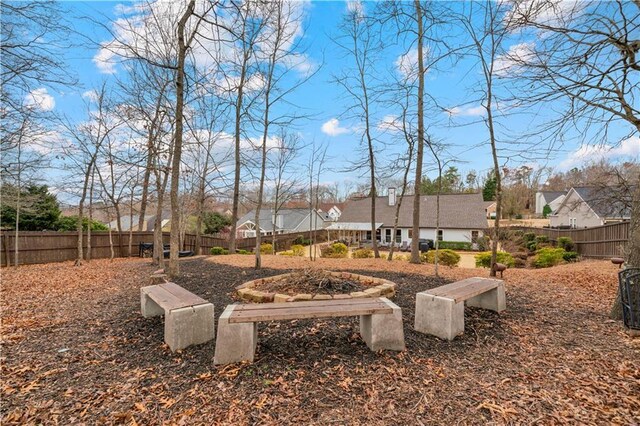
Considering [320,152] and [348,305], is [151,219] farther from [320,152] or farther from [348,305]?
[348,305]

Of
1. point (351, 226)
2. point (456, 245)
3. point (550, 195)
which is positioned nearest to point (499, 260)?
point (456, 245)

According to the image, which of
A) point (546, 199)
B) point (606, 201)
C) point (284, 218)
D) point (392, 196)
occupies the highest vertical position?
point (546, 199)

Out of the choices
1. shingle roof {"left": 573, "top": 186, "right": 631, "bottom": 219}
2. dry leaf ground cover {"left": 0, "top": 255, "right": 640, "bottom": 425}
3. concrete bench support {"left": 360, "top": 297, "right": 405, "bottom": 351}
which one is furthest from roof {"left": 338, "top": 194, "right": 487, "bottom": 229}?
concrete bench support {"left": 360, "top": 297, "right": 405, "bottom": 351}

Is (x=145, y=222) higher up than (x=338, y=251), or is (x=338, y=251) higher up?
(x=145, y=222)

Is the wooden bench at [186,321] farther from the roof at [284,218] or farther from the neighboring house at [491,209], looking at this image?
the neighboring house at [491,209]

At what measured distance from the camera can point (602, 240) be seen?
13.1 metres

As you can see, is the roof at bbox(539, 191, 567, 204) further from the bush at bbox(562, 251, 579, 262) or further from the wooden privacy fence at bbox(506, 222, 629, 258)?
the bush at bbox(562, 251, 579, 262)

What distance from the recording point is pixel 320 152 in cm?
1237

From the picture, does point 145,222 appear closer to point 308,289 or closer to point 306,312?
point 308,289

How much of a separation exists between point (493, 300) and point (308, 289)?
8.33 feet

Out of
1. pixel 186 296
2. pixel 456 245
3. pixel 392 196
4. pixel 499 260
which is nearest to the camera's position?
pixel 186 296

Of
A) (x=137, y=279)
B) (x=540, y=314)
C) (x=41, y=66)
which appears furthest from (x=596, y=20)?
(x=137, y=279)

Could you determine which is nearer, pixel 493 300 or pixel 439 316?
pixel 439 316

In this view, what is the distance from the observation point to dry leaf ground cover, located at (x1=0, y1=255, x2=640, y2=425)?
2.06 m
